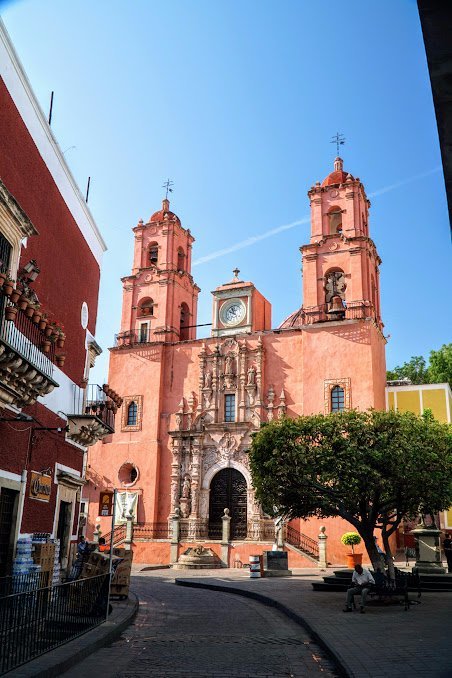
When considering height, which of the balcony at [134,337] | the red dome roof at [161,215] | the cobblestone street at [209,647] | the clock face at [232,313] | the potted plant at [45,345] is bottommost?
the cobblestone street at [209,647]

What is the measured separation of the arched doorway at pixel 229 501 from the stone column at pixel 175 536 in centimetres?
164

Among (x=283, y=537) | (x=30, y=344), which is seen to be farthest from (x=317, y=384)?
→ (x=30, y=344)

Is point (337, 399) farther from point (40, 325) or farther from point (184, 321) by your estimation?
point (40, 325)

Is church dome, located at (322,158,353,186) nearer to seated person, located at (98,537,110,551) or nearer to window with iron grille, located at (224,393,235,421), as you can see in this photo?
window with iron grille, located at (224,393,235,421)

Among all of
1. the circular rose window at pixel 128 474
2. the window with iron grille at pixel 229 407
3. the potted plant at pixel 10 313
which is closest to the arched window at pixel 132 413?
the circular rose window at pixel 128 474

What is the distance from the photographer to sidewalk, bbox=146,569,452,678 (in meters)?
7.01

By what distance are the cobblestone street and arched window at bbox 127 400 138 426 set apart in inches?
702

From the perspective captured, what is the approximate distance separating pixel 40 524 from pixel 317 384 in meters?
18.2

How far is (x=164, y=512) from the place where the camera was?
1171 inches

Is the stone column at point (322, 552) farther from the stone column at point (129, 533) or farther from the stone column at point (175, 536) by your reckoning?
the stone column at point (129, 533)

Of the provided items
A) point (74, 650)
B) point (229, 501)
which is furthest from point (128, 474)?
point (74, 650)

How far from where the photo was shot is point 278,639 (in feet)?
32.3

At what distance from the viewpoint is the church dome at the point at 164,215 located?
35.5 metres

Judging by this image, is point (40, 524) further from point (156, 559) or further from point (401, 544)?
point (401, 544)
